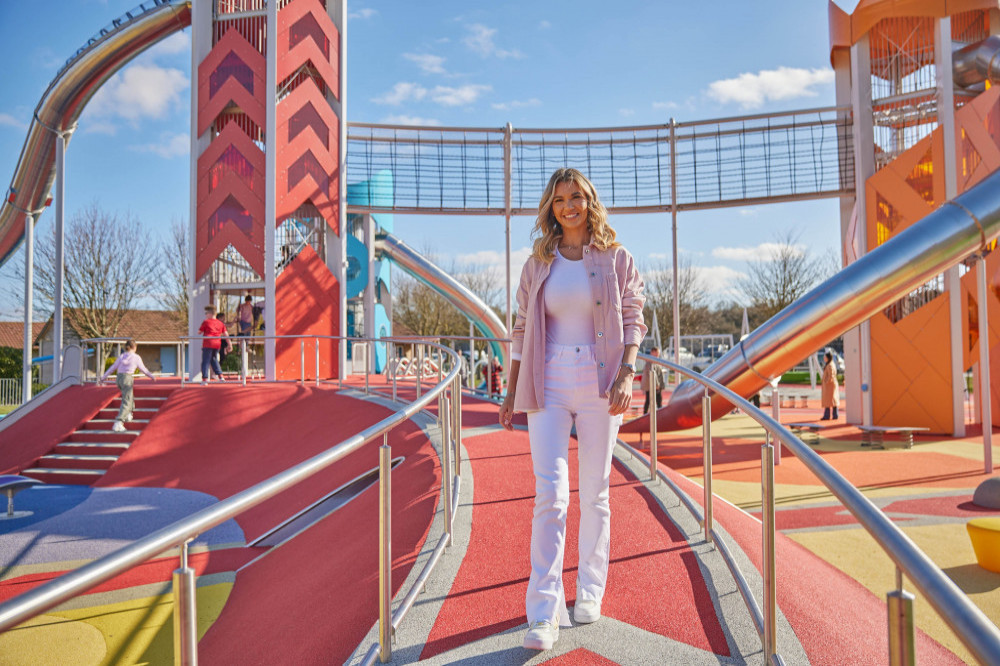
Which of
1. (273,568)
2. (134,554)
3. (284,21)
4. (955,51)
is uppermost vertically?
(284,21)

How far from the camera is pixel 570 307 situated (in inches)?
114

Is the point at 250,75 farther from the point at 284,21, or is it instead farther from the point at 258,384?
the point at 258,384

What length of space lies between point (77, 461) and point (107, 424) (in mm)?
1091

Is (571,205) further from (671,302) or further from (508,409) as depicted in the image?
(671,302)

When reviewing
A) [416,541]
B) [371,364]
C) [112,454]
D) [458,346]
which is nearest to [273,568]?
[416,541]

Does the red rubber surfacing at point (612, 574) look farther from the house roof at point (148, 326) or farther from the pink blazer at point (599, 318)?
the house roof at point (148, 326)

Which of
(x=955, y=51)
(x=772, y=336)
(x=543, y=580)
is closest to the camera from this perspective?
(x=543, y=580)

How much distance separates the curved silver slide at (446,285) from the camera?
1880cm

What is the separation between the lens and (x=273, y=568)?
5695 millimetres

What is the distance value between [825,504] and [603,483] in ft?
19.4

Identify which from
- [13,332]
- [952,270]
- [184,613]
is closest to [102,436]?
[184,613]

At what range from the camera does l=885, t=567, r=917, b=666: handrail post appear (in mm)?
1413

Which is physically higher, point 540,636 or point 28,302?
point 28,302

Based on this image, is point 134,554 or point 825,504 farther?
point 825,504
